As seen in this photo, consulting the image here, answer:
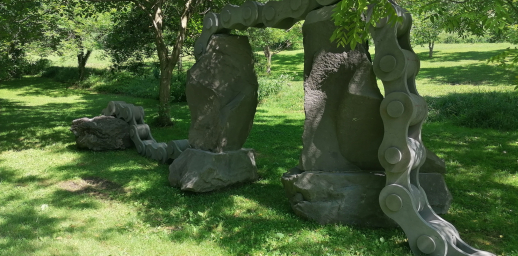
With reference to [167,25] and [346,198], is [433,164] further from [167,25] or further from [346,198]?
[167,25]

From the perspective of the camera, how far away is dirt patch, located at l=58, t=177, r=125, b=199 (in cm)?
653

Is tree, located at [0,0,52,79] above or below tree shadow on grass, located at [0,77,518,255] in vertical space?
above

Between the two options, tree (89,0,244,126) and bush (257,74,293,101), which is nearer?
tree (89,0,244,126)

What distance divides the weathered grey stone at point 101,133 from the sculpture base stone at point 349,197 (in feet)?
17.6

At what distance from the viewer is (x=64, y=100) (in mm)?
19484

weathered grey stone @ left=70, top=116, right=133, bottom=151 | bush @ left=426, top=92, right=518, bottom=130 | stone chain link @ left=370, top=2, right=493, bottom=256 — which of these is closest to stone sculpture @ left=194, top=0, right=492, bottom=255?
stone chain link @ left=370, top=2, right=493, bottom=256

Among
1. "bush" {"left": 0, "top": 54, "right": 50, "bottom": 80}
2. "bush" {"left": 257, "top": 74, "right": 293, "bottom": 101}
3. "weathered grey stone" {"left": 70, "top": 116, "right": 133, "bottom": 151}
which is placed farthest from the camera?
"bush" {"left": 257, "top": 74, "right": 293, "bottom": 101}

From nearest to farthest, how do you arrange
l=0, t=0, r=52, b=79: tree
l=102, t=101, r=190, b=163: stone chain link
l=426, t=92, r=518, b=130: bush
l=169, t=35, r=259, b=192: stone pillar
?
l=169, t=35, r=259, b=192: stone pillar < l=102, t=101, r=190, b=163: stone chain link < l=0, t=0, r=52, b=79: tree < l=426, t=92, r=518, b=130: bush

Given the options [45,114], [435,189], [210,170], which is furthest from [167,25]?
[435,189]

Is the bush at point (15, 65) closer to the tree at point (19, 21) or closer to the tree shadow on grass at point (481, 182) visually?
the tree at point (19, 21)

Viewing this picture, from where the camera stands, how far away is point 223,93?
672cm

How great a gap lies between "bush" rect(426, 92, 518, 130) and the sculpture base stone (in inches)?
283

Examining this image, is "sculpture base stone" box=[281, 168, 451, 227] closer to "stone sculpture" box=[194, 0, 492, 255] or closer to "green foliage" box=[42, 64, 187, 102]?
"stone sculpture" box=[194, 0, 492, 255]

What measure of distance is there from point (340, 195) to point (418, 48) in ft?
124
